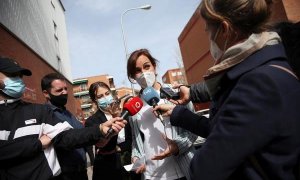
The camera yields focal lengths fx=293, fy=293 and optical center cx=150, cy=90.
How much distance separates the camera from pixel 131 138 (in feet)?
10.5

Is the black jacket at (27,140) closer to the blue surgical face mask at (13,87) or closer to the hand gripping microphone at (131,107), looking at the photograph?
the blue surgical face mask at (13,87)

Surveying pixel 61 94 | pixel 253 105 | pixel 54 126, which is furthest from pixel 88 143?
pixel 253 105

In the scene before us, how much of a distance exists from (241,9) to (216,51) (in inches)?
11.4

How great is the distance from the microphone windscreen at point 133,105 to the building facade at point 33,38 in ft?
39.5

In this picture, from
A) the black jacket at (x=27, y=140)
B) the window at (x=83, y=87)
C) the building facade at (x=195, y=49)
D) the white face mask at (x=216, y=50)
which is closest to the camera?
the white face mask at (x=216, y=50)

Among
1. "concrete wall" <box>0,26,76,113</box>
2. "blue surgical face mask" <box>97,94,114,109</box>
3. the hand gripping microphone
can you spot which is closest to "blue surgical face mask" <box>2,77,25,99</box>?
the hand gripping microphone

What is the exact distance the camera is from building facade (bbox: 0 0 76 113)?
14.3 meters

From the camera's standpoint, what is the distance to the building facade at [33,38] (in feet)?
47.0

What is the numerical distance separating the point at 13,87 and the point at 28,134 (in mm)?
510

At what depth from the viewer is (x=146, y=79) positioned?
2883 mm

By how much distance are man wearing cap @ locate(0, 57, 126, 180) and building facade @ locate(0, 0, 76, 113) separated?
1135cm

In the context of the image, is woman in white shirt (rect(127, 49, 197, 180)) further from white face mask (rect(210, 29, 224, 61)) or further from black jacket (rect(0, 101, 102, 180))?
white face mask (rect(210, 29, 224, 61))

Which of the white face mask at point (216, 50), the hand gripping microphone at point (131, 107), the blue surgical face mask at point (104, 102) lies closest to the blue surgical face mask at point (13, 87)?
the hand gripping microphone at point (131, 107)

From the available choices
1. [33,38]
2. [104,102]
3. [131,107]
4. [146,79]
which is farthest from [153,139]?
[33,38]
